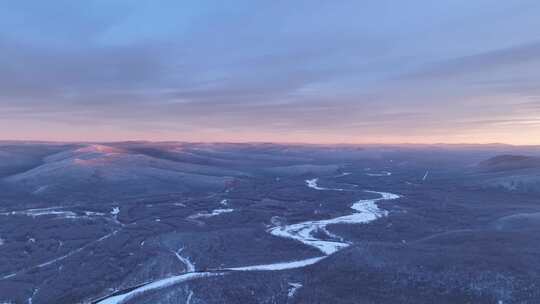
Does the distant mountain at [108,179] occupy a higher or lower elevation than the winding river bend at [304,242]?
higher

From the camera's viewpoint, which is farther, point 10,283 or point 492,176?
point 492,176

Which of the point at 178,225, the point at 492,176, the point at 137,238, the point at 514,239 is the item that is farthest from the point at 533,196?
the point at 137,238

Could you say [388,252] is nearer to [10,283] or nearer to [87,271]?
[87,271]

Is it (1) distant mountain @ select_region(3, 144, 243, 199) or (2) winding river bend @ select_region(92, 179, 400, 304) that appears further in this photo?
(1) distant mountain @ select_region(3, 144, 243, 199)

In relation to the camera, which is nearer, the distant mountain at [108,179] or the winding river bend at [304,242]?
the winding river bend at [304,242]

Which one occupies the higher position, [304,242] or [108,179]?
[108,179]

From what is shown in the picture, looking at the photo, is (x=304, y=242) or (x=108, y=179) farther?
(x=108, y=179)

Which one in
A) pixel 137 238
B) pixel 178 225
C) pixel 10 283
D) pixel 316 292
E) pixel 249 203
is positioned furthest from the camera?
pixel 249 203

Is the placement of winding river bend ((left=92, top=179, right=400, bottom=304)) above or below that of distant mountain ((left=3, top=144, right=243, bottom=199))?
below
